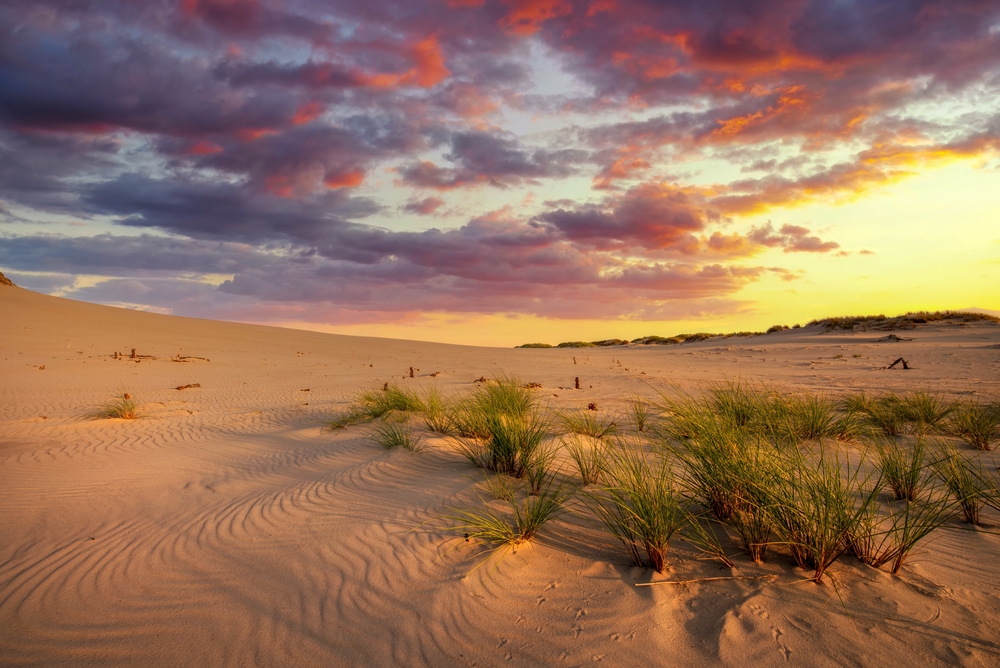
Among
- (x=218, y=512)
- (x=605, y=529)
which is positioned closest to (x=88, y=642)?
(x=218, y=512)

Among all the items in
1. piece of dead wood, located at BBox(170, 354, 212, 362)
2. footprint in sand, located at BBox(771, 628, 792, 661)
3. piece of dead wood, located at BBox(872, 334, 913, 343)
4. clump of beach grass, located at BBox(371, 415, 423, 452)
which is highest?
piece of dead wood, located at BBox(170, 354, 212, 362)

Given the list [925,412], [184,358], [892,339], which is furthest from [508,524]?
[892,339]

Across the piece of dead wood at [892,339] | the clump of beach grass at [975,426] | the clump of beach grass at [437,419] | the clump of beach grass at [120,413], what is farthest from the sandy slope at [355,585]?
the piece of dead wood at [892,339]

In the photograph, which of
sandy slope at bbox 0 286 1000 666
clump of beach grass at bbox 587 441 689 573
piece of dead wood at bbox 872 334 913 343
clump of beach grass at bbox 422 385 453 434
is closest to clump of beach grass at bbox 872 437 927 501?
sandy slope at bbox 0 286 1000 666

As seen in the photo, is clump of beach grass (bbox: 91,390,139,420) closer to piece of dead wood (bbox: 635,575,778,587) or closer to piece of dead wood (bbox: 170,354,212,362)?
piece of dead wood (bbox: 635,575,778,587)

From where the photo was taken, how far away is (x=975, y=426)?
19.4ft

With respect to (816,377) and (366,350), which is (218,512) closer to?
(816,377)

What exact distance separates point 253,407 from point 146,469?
454cm

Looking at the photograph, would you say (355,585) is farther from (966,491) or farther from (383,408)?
(383,408)

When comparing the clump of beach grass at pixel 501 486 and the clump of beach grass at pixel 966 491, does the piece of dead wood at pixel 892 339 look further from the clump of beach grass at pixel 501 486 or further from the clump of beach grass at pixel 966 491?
the clump of beach grass at pixel 501 486

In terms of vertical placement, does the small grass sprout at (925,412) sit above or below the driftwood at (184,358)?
below

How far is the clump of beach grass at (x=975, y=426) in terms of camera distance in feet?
18.9

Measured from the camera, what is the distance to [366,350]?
99.2 ft

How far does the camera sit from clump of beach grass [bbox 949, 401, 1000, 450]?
575 cm
